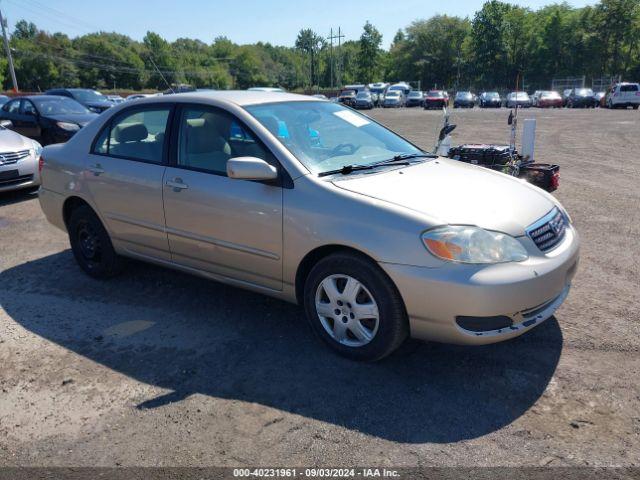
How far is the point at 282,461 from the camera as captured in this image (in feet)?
8.43

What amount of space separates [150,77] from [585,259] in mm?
114096

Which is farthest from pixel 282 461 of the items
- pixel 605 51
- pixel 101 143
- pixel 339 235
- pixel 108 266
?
pixel 605 51

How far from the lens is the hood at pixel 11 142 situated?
27.4ft

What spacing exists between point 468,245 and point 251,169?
1.44 meters

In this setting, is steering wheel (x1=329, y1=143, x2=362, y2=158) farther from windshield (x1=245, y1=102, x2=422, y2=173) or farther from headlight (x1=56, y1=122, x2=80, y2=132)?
headlight (x1=56, y1=122, x2=80, y2=132)

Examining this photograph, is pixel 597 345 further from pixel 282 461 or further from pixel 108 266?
pixel 108 266

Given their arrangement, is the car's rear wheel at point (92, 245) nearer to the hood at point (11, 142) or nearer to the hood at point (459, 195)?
the hood at point (459, 195)

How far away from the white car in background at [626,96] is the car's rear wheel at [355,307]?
40182 mm

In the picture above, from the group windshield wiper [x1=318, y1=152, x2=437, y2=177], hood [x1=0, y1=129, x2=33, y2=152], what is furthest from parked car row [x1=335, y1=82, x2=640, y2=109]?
windshield wiper [x1=318, y1=152, x2=437, y2=177]

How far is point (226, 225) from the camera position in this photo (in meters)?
3.80

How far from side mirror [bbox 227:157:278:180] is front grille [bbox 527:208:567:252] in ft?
5.45

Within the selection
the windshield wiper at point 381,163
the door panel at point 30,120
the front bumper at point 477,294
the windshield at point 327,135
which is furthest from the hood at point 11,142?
the front bumper at point 477,294

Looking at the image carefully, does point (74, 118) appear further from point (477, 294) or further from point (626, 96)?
point (626, 96)

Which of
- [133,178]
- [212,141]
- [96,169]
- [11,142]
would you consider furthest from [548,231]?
[11,142]
